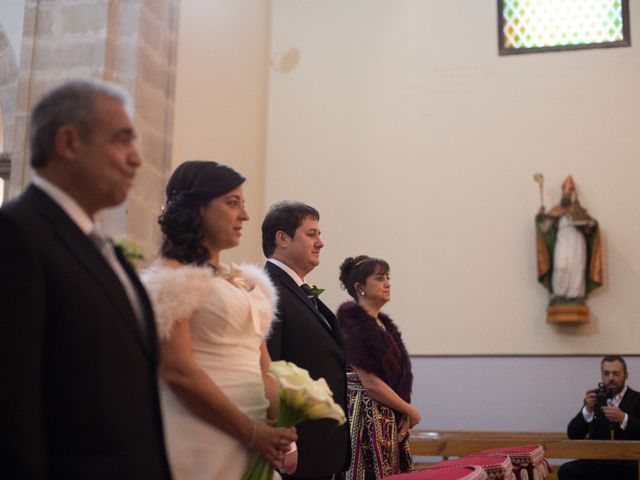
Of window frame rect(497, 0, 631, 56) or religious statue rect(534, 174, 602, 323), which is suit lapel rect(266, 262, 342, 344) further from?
window frame rect(497, 0, 631, 56)

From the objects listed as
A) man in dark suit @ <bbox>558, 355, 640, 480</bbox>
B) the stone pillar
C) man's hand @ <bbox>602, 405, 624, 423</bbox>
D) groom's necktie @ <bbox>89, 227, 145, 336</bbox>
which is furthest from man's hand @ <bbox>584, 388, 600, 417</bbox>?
groom's necktie @ <bbox>89, 227, 145, 336</bbox>

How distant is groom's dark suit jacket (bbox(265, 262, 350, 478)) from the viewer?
130 inches

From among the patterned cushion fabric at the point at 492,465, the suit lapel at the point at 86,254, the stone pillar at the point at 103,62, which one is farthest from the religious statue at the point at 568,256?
the suit lapel at the point at 86,254

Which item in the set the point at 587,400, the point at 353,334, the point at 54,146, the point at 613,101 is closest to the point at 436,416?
the point at 587,400

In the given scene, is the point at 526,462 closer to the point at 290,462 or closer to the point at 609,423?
the point at 290,462

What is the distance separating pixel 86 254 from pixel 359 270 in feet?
10.7

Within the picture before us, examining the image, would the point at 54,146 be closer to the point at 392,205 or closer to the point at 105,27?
the point at 105,27

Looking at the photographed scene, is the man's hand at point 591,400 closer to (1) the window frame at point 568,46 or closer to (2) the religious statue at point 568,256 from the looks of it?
(2) the religious statue at point 568,256

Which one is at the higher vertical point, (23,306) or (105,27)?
(105,27)

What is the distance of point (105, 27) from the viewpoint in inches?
243

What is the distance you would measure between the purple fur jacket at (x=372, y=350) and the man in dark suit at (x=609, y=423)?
3.18 meters

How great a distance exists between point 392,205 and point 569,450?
13.7ft

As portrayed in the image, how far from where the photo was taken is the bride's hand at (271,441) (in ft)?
8.35

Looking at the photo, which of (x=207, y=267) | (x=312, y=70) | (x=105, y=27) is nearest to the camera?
(x=207, y=267)
